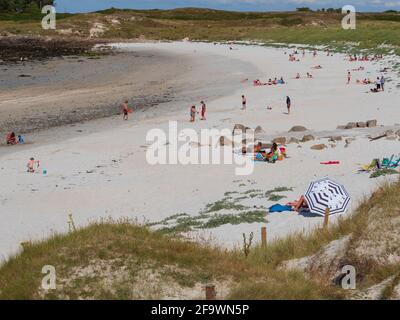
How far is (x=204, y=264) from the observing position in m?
8.38

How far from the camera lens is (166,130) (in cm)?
2794

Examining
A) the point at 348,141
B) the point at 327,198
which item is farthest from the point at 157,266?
the point at 348,141

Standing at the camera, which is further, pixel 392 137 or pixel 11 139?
pixel 11 139

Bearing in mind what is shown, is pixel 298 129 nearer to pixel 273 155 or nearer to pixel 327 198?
pixel 273 155

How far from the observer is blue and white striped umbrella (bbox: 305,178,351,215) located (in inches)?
532

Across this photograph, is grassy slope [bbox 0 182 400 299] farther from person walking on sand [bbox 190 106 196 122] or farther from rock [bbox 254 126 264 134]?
person walking on sand [bbox 190 106 196 122]

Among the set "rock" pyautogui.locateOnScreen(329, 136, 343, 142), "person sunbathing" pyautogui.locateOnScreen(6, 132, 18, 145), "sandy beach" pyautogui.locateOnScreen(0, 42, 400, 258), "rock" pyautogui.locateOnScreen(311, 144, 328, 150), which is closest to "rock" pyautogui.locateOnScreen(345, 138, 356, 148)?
"sandy beach" pyautogui.locateOnScreen(0, 42, 400, 258)

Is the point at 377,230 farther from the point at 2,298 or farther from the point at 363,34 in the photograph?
the point at 363,34

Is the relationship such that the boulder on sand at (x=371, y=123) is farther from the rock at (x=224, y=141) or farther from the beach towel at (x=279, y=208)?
the beach towel at (x=279, y=208)

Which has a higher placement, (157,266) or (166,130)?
(157,266)

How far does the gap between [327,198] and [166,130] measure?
15.3 meters

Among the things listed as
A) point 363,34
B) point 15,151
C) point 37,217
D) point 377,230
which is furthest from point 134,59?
point 377,230
